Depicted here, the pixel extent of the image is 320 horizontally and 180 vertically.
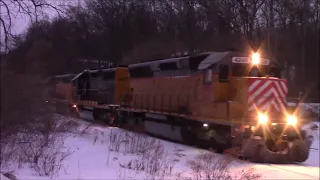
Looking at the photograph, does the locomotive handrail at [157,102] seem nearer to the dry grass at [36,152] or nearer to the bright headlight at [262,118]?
the bright headlight at [262,118]

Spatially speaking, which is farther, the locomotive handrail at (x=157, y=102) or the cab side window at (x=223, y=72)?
the locomotive handrail at (x=157, y=102)

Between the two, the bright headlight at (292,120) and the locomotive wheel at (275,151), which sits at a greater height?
the bright headlight at (292,120)

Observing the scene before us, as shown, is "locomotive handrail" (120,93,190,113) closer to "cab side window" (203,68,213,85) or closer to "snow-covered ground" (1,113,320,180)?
"cab side window" (203,68,213,85)

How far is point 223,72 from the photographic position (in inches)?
555

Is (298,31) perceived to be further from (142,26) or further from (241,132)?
(142,26)

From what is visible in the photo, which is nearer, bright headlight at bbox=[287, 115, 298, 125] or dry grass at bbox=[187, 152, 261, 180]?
dry grass at bbox=[187, 152, 261, 180]

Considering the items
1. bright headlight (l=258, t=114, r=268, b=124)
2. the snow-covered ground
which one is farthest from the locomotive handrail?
the snow-covered ground

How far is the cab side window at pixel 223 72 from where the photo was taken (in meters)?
14.0

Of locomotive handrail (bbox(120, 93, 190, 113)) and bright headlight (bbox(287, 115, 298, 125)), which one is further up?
locomotive handrail (bbox(120, 93, 190, 113))

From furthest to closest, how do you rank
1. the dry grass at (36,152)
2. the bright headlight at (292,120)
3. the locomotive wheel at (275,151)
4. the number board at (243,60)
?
the number board at (243,60) → the bright headlight at (292,120) → the locomotive wheel at (275,151) → the dry grass at (36,152)

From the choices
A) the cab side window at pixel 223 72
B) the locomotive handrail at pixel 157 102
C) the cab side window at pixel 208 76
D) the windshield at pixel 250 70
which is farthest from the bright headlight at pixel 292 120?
the locomotive handrail at pixel 157 102

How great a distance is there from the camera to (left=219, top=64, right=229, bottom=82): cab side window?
46.1 ft

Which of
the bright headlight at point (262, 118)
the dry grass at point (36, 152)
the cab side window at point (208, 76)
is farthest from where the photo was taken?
the cab side window at point (208, 76)

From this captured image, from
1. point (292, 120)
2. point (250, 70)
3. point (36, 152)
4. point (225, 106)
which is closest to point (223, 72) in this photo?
point (250, 70)
